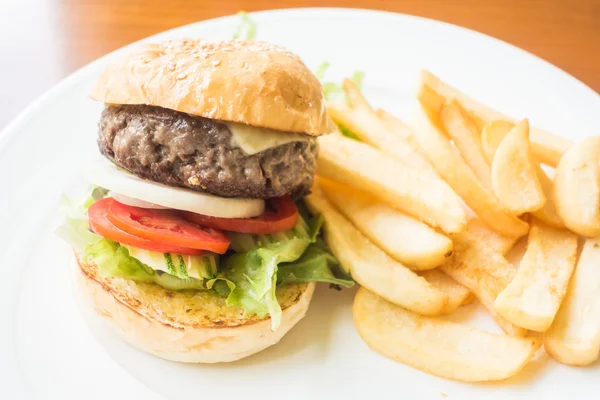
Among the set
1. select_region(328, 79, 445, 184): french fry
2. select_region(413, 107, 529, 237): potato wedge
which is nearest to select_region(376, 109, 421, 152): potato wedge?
select_region(328, 79, 445, 184): french fry

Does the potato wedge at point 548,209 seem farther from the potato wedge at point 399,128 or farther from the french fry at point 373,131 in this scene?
the potato wedge at point 399,128

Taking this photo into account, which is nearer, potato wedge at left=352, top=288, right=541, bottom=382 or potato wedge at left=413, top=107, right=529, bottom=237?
potato wedge at left=352, top=288, right=541, bottom=382

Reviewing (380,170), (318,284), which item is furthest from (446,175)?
(318,284)

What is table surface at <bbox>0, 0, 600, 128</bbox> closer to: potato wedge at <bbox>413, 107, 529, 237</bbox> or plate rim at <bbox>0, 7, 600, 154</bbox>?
plate rim at <bbox>0, 7, 600, 154</bbox>

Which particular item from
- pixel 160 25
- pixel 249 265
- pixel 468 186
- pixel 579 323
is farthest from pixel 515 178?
pixel 160 25

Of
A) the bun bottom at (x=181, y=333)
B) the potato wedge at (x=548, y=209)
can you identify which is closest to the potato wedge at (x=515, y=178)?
the potato wedge at (x=548, y=209)

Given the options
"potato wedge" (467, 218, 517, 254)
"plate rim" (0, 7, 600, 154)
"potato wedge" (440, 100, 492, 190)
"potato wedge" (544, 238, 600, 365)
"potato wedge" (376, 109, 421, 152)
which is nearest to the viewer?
"potato wedge" (544, 238, 600, 365)
